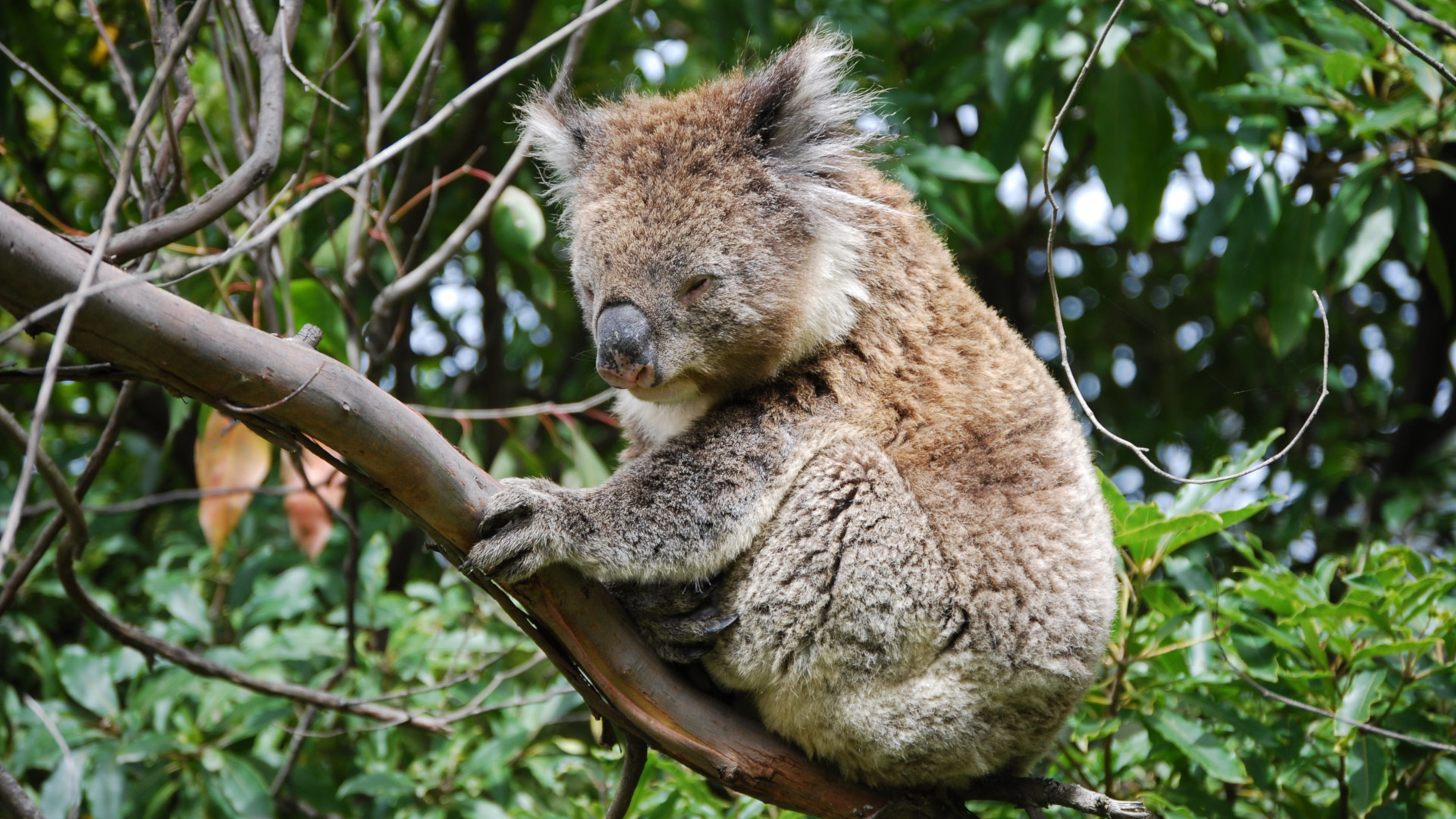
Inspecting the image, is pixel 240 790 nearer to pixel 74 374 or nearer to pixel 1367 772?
pixel 74 374

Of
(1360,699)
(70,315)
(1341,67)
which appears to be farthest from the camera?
(1341,67)

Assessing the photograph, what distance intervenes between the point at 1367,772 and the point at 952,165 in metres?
2.29

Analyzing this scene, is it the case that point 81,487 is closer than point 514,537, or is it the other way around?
point 514,537

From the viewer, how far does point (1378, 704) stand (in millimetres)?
3146

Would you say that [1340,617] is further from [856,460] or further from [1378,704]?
[856,460]

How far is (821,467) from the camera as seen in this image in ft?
8.40

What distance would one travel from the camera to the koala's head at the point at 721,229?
2.65m

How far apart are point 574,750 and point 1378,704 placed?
2.54 metres

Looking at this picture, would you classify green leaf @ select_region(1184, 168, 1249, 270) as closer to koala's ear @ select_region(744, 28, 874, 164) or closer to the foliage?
the foliage

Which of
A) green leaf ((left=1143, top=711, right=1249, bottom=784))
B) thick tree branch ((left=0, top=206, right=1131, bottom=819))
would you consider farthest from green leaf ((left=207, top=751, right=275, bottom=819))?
green leaf ((left=1143, top=711, right=1249, bottom=784))

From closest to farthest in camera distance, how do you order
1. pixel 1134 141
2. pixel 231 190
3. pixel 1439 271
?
pixel 231 190 → pixel 1134 141 → pixel 1439 271

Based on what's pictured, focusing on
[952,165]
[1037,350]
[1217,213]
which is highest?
[952,165]

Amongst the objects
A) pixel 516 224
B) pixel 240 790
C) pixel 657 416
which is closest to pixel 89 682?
pixel 240 790

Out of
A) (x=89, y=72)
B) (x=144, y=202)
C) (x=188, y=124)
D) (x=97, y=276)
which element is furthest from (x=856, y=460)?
(x=89, y=72)
